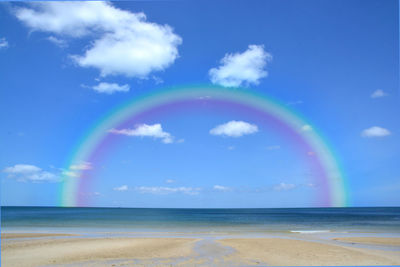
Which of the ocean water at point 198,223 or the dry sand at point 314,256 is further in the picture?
Answer: the ocean water at point 198,223

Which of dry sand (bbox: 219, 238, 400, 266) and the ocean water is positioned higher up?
dry sand (bbox: 219, 238, 400, 266)

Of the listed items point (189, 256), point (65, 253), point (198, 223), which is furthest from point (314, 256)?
point (198, 223)

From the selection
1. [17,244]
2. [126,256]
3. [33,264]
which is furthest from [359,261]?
[17,244]

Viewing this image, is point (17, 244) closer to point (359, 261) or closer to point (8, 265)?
point (8, 265)

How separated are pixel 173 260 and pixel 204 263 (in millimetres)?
1545

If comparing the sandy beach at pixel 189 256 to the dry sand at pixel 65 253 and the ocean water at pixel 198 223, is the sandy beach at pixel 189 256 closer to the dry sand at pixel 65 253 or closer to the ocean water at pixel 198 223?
the dry sand at pixel 65 253

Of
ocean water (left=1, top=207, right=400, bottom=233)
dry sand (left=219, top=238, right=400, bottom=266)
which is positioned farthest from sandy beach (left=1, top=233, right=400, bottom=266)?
ocean water (left=1, top=207, right=400, bottom=233)

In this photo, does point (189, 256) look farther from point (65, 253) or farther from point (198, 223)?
point (198, 223)

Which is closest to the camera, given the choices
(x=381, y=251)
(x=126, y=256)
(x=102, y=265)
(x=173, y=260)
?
(x=102, y=265)

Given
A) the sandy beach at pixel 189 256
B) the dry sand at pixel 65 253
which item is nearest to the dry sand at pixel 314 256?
the sandy beach at pixel 189 256

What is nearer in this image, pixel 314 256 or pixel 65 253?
pixel 314 256

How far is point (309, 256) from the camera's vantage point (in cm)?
1662

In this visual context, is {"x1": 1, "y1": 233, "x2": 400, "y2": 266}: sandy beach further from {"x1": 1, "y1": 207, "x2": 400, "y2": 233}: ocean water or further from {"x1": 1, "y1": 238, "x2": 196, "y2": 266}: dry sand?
{"x1": 1, "y1": 207, "x2": 400, "y2": 233}: ocean water

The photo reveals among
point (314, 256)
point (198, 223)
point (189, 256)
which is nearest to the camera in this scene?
point (189, 256)
